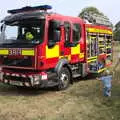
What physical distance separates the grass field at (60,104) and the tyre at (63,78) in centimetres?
24

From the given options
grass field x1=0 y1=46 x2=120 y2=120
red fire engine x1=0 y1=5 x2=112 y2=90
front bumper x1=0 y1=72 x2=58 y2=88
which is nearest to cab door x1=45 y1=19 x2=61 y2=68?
red fire engine x1=0 y1=5 x2=112 y2=90

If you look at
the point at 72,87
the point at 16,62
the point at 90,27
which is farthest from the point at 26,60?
the point at 90,27

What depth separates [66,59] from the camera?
1267cm

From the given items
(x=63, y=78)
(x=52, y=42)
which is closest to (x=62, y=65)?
(x=63, y=78)

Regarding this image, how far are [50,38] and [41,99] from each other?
209 centimetres

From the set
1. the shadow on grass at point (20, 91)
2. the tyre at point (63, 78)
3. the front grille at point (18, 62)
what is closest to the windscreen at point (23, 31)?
the front grille at point (18, 62)

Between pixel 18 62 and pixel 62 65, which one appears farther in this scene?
pixel 62 65

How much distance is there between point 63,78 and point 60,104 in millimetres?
2468

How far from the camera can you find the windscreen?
1143 centimetres

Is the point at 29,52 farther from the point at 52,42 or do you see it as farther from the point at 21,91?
the point at 21,91

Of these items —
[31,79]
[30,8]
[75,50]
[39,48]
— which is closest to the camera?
[39,48]

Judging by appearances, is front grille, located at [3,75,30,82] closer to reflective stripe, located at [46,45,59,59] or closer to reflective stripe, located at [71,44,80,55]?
reflective stripe, located at [46,45,59,59]

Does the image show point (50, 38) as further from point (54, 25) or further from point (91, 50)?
point (91, 50)

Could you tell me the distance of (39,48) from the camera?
1102 cm
